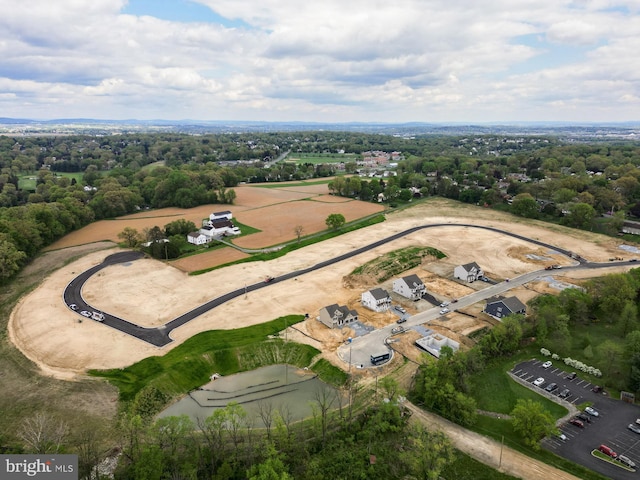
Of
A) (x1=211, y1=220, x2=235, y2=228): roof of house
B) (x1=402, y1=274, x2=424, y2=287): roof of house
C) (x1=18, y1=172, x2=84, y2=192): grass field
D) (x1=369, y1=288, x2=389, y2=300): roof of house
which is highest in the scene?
(x1=18, y1=172, x2=84, y2=192): grass field

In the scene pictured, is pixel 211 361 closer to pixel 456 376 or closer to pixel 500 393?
pixel 456 376

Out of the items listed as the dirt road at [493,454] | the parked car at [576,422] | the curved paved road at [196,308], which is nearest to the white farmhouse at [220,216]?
the curved paved road at [196,308]

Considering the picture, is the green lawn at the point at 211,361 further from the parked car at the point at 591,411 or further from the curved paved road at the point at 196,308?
the parked car at the point at 591,411

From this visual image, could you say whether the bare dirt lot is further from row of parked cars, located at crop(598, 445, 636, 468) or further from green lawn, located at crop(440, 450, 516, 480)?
green lawn, located at crop(440, 450, 516, 480)

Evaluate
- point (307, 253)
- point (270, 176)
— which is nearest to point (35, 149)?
point (270, 176)

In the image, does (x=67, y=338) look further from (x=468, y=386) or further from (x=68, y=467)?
(x=468, y=386)

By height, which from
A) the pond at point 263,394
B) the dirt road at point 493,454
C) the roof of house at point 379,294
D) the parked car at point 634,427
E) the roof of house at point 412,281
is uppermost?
the roof of house at point 412,281

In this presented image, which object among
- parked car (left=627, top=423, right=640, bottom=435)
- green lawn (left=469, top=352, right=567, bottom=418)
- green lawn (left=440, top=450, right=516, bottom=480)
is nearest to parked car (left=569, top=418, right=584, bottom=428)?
green lawn (left=469, top=352, right=567, bottom=418)
